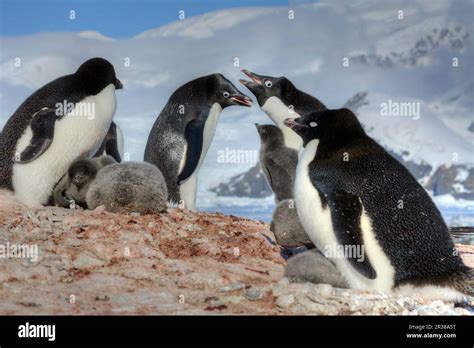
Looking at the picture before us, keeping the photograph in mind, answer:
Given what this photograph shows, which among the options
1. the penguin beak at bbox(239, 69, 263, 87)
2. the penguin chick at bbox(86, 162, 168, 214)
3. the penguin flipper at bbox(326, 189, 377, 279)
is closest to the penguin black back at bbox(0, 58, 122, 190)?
the penguin chick at bbox(86, 162, 168, 214)

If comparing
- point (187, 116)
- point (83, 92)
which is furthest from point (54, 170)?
point (187, 116)

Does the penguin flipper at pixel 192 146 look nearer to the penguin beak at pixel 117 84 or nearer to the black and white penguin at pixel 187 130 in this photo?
the black and white penguin at pixel 187 130

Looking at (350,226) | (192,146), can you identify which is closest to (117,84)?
(192,146)

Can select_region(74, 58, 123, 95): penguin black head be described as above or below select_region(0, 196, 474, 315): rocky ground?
above

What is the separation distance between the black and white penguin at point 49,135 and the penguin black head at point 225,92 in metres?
1.53

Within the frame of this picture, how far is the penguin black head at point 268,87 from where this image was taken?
7078mm

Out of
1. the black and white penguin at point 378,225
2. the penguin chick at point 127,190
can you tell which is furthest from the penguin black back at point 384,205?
the penguin chick at point 127,190

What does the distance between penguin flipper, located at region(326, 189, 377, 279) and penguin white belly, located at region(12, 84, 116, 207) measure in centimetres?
286

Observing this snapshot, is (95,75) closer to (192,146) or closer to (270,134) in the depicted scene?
(192,146)

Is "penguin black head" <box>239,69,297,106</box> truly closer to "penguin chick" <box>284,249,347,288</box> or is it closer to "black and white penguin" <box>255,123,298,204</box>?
"black and white penguin" <box>255,123,298,204</box>

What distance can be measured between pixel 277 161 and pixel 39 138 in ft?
8.20

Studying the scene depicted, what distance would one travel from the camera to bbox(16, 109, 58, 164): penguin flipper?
5793 millimetres

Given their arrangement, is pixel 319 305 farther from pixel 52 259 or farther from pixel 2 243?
pixel 2 243
